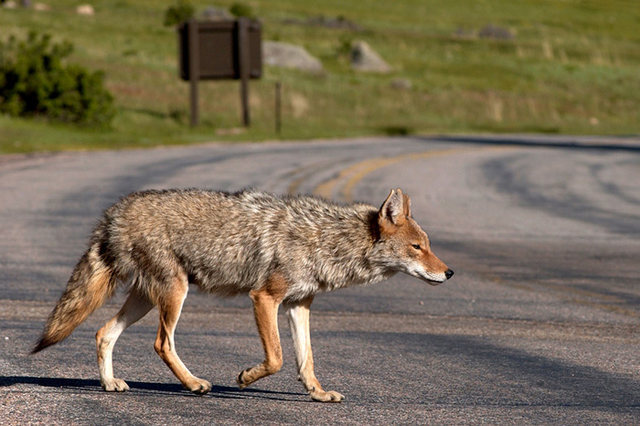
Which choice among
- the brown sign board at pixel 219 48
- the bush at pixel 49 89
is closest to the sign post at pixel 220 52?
the brown sign board at pixel 219 48

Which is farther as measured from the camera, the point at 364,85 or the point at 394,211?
the point at 364,85

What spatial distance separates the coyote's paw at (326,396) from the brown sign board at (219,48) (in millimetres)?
33156

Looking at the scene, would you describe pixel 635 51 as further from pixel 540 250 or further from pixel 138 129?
pixel 540 250

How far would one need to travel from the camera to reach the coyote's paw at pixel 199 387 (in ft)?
20.8

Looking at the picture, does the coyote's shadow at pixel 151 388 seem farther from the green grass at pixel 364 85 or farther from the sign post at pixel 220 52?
the sign post at pixel 220 52

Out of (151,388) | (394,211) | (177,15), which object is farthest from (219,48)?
(177,15)

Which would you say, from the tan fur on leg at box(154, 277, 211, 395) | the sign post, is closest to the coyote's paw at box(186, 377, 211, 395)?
the tan fur on leg at box(154, 277, 211, 395)

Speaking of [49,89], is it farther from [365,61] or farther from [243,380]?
[365,61]

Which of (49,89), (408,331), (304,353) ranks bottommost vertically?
(49,89)

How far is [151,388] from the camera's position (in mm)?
6613

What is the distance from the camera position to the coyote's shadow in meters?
6.50

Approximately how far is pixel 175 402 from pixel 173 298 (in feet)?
2.01

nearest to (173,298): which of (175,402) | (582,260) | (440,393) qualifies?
(175,402)

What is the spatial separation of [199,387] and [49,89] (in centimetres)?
2955
